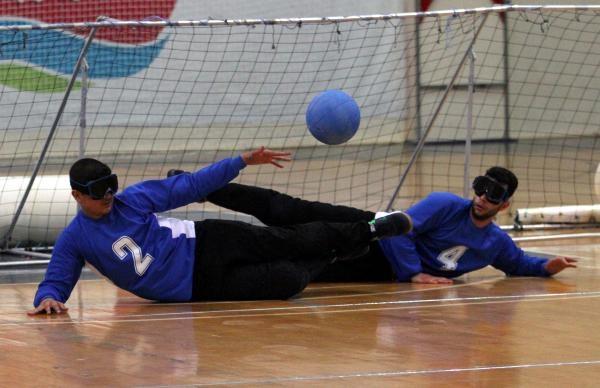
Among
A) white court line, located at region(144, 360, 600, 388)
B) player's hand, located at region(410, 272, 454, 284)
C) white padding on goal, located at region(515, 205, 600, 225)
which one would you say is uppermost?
white padding on goal, located at region(515, 205, 600, 225)

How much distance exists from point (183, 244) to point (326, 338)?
1625 millimetres

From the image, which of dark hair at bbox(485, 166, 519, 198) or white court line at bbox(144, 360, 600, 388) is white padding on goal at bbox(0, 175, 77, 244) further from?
white court line at bbox(144, 360, 600, 388)

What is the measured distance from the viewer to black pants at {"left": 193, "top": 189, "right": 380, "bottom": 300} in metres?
7.88

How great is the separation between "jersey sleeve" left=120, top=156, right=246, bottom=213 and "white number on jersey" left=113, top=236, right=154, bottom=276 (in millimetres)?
322

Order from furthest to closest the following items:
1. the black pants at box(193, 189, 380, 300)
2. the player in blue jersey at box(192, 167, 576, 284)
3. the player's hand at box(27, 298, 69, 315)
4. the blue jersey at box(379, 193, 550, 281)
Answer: the blue jersey at box(379, 193, 550, 281) < the player in blue jersey at box(192, 167, 576, 284) < the black pants at box(193, 189, 380, 300) < the player's hand at box(27, 298, 69, 315)

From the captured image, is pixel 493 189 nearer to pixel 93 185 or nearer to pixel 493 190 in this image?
pixel 493 190

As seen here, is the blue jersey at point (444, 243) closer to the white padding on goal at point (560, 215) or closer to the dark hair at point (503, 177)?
the dark hair at point (503, 177)

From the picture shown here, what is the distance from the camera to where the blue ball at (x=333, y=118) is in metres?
9.09

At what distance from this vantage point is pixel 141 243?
757 centimetres

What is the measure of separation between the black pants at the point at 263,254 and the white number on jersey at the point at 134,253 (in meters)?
0.39

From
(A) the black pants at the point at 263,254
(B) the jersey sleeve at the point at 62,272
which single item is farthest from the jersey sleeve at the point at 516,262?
(B) the jersey sleeve at the point at 62,272

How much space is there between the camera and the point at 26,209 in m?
10.8

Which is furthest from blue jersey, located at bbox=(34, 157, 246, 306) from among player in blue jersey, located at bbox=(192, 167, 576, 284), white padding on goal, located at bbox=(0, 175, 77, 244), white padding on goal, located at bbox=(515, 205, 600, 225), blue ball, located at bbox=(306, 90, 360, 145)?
white padding on goal, located at bbox=(515, 205, 600, 225)

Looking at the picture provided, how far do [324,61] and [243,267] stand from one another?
12.3m
